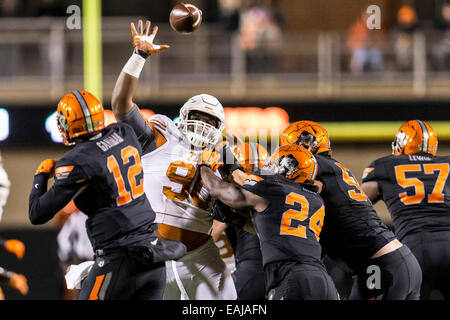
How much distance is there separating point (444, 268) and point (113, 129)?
9.09 ft

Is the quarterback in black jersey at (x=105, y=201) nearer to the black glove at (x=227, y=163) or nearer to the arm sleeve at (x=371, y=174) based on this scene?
the black glove at (x=227, y=163)

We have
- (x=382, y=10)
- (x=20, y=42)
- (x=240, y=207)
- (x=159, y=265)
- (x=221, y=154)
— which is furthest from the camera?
(x=382, y=10)

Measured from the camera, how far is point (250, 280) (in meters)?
6.93

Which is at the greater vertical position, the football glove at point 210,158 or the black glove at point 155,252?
the football glove at point 210,158

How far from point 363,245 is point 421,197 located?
0.77 meters

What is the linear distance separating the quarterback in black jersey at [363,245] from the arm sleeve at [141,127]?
1.28 metres

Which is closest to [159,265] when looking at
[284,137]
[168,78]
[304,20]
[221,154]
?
[221,154]

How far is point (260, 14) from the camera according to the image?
1271 centimetres

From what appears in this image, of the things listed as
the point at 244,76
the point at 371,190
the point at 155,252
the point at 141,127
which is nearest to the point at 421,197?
the point at 371,190

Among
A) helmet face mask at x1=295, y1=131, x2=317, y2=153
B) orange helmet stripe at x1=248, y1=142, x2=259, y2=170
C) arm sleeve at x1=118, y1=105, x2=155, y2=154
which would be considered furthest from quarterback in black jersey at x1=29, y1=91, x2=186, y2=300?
orange helmet stripe at x1=248, y1=142, x2=259, y2=170

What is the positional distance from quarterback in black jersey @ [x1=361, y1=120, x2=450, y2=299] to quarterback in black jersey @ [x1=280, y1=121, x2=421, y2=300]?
36cm

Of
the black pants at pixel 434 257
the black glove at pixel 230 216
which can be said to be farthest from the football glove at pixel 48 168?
the black pants at pixel 434 257

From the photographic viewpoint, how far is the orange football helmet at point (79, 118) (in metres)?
5.16

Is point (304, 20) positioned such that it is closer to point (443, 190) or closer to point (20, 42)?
point (20, 42)
